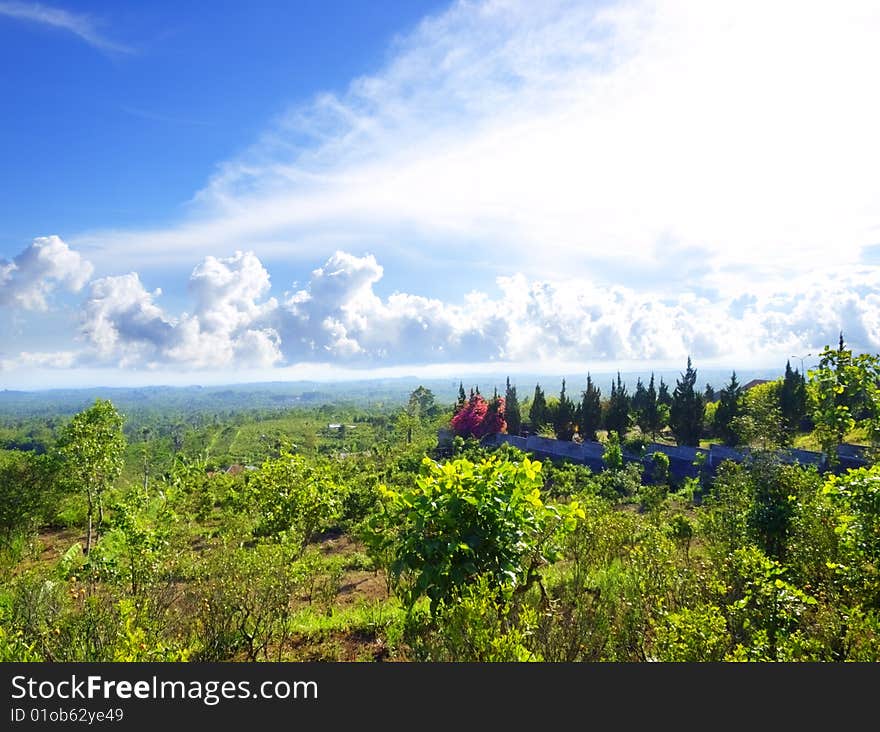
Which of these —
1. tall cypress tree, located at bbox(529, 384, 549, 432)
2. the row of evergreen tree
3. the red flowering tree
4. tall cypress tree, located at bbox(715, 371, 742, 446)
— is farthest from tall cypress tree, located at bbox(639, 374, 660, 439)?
the red flowering tree

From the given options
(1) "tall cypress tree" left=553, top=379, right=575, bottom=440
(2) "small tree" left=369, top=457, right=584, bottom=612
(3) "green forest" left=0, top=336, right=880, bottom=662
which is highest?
(2) "small tree" left=369, top=457, right=584, bottom=612

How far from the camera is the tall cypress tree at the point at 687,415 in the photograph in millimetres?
40975

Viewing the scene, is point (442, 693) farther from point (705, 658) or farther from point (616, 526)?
point (616, 526)

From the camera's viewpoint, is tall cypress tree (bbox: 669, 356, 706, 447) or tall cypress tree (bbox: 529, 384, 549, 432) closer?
tall cypress tree (bbox: 669, 356, 706, 447)

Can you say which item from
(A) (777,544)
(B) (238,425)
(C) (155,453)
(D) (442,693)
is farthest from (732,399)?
(B) (238,425)

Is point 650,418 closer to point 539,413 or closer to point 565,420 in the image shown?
point 565,420

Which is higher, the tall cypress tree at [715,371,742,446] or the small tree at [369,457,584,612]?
the small tree at [369,457,584,612]

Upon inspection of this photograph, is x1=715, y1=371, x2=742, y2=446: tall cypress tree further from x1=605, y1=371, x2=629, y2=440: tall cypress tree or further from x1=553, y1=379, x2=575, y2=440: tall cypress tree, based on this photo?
x1=553, y1=379, x2=575, y2=440: tall cypress tree

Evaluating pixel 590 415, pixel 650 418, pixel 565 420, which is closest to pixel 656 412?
pixel 650 418

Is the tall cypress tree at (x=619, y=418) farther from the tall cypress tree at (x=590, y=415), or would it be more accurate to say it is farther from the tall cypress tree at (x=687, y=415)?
the tall cypress tree at (x=687, y=415)

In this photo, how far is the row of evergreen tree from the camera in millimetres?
41281

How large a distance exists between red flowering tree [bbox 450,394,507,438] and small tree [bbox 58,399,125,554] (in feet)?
109

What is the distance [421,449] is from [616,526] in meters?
36.4

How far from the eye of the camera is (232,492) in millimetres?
26906
